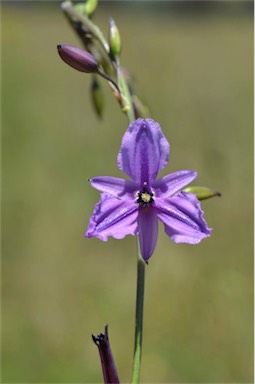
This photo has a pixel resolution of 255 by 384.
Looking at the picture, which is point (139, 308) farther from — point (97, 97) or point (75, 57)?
point (97, 97)

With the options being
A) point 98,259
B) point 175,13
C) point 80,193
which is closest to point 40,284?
point 98,259

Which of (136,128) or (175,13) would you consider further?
(175,13)

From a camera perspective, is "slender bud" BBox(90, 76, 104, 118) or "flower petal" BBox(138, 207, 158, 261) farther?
"slender bud" BBox(90, 76, 104, 118)

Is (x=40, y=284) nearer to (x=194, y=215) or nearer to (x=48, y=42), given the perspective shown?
(x=194, y=215)

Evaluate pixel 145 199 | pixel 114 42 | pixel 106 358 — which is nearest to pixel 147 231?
pixel 145 199

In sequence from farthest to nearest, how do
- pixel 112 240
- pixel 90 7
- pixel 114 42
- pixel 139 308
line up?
1. pixel 112 240
2. pixel 90 7
3. pixel 114 42
4. pixel 139 308

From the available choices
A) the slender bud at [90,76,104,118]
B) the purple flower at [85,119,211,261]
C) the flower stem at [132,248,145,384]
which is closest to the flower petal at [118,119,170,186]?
the purple flower at [85,119,211,261]

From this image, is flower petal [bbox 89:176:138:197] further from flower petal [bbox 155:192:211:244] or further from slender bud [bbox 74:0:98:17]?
slender bud [bbox 74:0:98:17]
